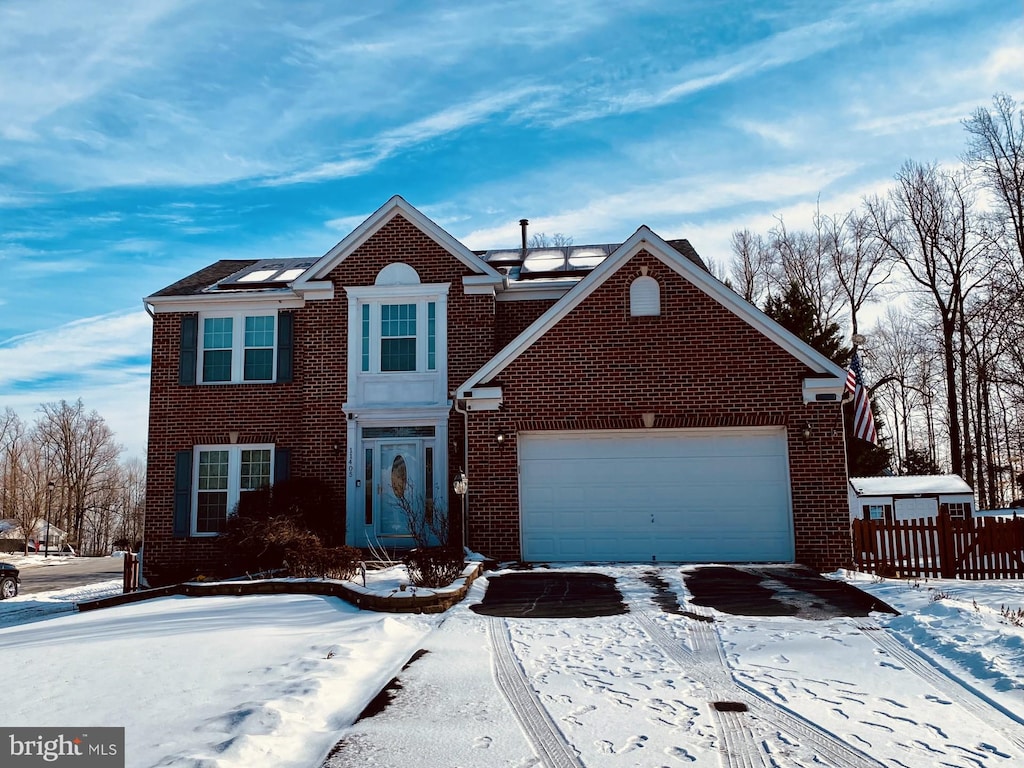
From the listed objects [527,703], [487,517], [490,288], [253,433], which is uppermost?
[490,288]

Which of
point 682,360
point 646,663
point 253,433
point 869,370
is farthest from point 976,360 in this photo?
point 646,663

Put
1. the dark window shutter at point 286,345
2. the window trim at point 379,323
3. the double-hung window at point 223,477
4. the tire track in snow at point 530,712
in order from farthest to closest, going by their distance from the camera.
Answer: the dark window shutter at point 286,345 → the double-hung window at point 223,477 → the window trim at point 379,323 → the tire track in snow at point 530,712

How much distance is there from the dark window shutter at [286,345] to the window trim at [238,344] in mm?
61

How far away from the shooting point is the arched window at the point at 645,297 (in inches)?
587

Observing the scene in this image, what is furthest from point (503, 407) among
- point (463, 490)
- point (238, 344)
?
point (238, 344)

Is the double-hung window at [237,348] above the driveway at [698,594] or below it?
above

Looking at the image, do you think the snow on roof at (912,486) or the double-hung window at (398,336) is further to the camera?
the snow on roof at (912,486)

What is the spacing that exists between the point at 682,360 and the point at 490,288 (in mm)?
4654

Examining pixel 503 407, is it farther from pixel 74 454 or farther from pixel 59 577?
pixel 74 454

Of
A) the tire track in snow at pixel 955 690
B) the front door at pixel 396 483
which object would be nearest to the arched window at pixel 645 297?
the front door at pixel 396 483

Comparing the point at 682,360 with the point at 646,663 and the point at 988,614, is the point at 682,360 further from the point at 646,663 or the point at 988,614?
the point at 646,663

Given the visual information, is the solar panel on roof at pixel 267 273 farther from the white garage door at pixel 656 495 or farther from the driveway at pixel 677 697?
the driveway at pixel 677 697

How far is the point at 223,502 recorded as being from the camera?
57.8ft

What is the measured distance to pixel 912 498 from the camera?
2780cm
